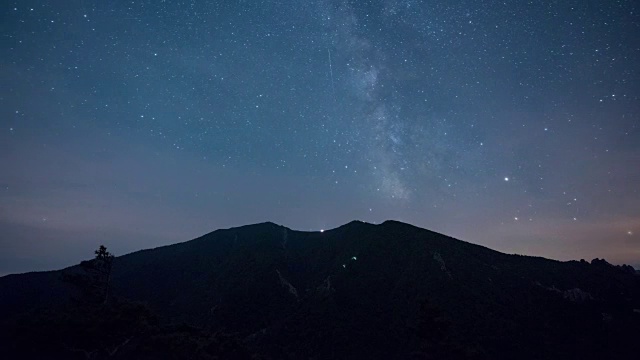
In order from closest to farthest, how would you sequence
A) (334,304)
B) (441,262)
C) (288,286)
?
(334,304), (441,262), (288,286)

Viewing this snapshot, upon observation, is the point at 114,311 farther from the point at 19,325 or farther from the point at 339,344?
the point at 339,344

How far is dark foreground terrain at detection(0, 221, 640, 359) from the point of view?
22.9m

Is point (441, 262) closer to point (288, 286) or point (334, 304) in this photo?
point (334, 304)

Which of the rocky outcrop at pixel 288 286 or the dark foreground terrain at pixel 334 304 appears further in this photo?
the rocky outcrop at pixel 288 286

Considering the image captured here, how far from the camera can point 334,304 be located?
53.2 m

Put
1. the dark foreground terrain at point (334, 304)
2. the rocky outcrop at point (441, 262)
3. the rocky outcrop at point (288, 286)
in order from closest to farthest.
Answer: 1. the dark foreground terrain at point (334, 304)
2. the rocky outcrop at point (441, 262)
3. the rocky outcrop at point (288, 286)

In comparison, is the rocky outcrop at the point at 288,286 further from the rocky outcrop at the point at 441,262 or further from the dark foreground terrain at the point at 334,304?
the rocky outcrop at the point at 441,262

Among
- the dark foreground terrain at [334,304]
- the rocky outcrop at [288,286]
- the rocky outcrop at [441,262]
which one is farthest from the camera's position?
the rocky outcrop at [288,286]

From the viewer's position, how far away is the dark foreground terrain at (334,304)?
22.9 m

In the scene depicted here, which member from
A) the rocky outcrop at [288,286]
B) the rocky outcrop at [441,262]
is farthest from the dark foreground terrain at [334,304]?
the rocky outcrop at [288,286]

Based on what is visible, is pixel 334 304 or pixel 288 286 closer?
pixel 334 304

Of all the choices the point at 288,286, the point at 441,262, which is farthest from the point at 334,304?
the point at 441,262

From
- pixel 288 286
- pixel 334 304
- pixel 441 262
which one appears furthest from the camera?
pixel 288 286

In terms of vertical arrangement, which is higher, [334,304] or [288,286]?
[288,286]
